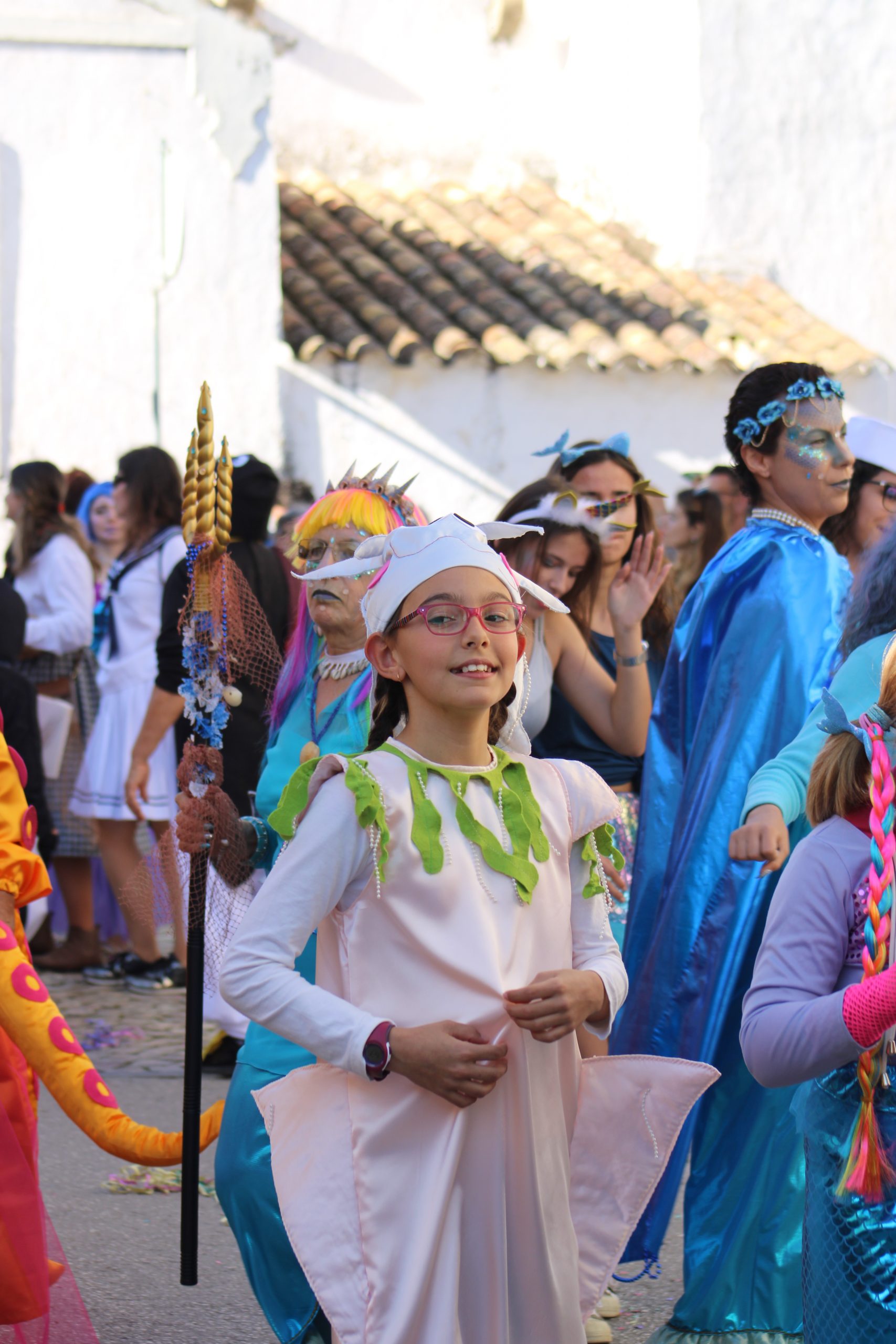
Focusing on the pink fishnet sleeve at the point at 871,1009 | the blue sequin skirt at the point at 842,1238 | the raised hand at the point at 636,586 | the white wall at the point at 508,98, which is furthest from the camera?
the white wall at the point at 508,98

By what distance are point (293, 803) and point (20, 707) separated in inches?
141

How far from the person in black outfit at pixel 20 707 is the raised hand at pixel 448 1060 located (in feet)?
11.9

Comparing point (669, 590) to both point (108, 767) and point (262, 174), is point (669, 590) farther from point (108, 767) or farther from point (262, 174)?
point (262, 174)

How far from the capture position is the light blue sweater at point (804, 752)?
2479mm

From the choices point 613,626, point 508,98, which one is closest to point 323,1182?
point 613,626

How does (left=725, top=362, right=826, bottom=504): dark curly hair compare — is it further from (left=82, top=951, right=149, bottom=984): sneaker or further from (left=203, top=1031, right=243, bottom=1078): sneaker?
(left=82, top=951, right=149, bottom=984): sneaker

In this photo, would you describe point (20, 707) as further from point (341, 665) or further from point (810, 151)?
point (810, 151)

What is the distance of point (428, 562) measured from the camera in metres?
2.37

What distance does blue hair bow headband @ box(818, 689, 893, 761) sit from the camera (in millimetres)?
2102

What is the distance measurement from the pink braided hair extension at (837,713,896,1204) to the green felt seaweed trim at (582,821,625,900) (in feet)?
1.72

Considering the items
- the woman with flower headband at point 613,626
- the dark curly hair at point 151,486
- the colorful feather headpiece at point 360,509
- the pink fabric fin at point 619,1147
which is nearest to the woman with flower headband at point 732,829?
the woman with flower headband at point 613,626

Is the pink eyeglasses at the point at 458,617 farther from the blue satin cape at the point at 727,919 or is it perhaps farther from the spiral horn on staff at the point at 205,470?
the blue satin cape at the point at 727,919

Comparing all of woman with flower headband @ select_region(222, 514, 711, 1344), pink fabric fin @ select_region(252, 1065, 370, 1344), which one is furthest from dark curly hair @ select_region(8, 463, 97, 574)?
pink fabric fin @ select_region(252, 1065, 370, 1344)

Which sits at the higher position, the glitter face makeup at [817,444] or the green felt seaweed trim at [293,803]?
the glitter face makeup at [817,444]
